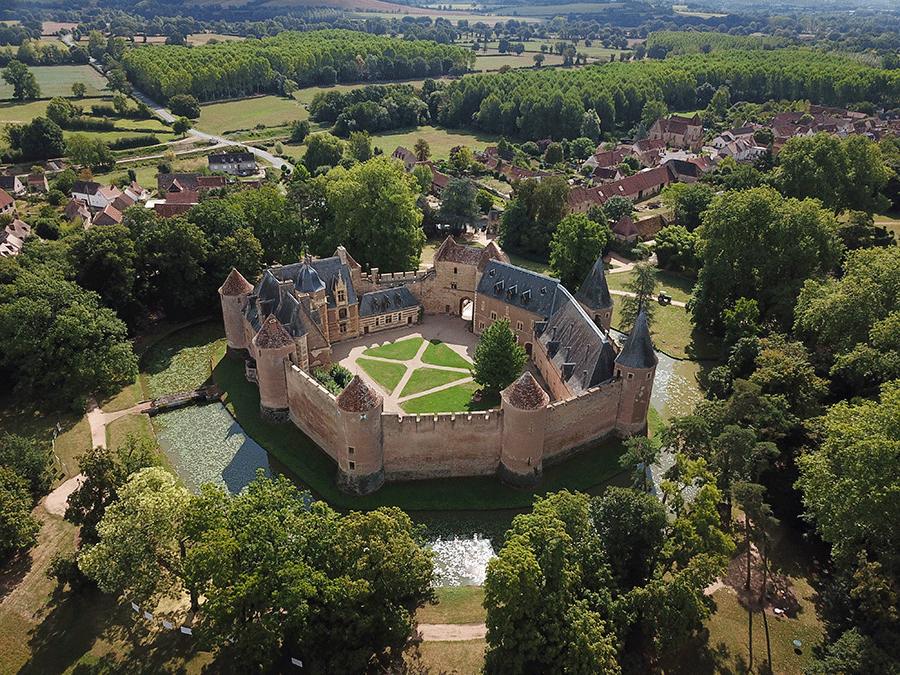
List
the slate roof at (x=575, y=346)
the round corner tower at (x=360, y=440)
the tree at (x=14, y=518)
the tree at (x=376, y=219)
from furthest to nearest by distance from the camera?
the tree at (x=376, y=219)
the slate roof at (x=575, y=346)
the round corner tower at (x=360, y=440)
the tree at (x=14, y=518)

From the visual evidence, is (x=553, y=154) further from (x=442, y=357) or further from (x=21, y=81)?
(x=21, y=81)

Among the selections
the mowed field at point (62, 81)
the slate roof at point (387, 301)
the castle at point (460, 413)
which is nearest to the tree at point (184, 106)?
the mowed field at point (62, 81)

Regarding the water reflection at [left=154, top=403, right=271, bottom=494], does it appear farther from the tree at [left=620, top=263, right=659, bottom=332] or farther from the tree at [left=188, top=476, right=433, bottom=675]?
the tree at [left=620, top=263, right=659, bottom=332]

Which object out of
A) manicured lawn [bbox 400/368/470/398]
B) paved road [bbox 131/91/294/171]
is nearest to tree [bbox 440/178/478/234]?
manicured lawn [bbox 400/368/470/398]

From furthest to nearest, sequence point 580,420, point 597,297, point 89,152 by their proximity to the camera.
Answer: point 89,152 < point 597,297 < point 580,420

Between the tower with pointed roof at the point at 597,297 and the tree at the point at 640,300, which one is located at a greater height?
the tower with pointed roof at the point at 597,297

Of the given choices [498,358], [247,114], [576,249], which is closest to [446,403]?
[498,358]

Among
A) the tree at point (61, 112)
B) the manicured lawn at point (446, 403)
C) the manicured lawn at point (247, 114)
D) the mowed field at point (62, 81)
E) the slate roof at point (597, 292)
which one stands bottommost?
the manicured lawn at point (247, 114)

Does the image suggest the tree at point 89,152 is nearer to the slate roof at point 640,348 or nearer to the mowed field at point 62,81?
the mowed field at point 62,81
